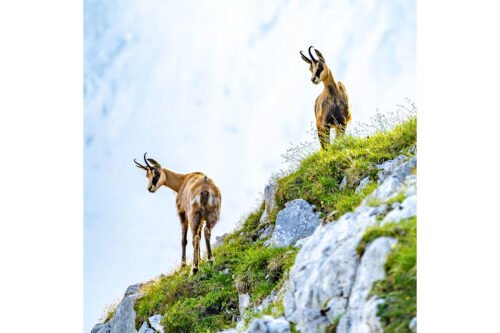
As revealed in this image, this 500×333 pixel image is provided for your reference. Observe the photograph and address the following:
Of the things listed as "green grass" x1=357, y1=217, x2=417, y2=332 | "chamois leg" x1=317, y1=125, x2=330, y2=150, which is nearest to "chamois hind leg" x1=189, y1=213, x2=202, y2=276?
A: "chamois leg" x1=317, y1=125, x2=330, y2=150

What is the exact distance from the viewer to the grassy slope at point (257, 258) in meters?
7.17

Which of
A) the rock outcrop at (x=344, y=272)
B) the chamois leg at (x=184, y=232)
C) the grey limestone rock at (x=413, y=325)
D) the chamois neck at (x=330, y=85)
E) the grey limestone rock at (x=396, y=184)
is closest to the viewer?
the grey limestone rock at (x=413, y=325)

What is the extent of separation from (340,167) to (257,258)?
1809 mm

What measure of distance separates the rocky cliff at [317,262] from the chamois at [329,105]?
2.14ft

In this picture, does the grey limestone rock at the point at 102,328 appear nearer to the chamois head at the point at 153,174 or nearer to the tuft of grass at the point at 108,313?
the tuft of grass at the point at 108,313

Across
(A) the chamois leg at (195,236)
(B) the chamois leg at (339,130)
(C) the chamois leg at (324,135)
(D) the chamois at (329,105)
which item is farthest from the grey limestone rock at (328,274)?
(D) the chamois at (329,105)

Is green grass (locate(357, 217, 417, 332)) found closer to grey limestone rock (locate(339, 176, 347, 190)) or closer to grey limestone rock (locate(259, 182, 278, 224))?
grey limestone rock (locate(339, 176, 347, 190))

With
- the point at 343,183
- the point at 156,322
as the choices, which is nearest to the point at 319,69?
the point at 343,183

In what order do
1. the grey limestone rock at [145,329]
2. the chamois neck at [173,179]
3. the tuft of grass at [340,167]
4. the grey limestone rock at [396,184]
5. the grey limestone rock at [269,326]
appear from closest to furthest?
the grey limestone rock at [269,326]
the grey limestone rock at [396,184]
the tuft of grass at [340,167]
the grey limestone rock at [145,329]
the chamois neck at [173,179]

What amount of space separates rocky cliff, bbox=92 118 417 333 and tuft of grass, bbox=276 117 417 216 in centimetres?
2

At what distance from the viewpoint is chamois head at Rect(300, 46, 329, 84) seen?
9375mm

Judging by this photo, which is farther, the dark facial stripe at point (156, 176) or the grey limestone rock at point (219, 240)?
the dark facial stripe at point (156, 176)
